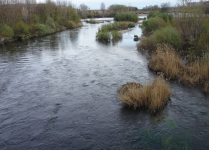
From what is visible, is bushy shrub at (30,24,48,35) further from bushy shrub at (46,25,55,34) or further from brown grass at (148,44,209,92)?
brown grass at (148,44,209,92)

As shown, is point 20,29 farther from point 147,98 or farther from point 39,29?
point 147,98

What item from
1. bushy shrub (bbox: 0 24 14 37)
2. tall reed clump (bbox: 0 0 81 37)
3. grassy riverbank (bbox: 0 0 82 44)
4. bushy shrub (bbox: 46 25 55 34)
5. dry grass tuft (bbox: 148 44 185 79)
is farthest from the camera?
bushy shrub (bbox: 46 25 55 34)

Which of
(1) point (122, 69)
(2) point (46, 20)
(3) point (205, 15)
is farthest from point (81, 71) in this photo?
(2) point (46, 20)

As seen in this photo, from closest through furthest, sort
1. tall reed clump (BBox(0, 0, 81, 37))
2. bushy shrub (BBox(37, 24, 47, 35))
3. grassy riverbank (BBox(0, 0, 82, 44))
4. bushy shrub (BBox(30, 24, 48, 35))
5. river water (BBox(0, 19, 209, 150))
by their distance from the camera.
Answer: river water (BBox(0, 19, 209, 150)), grassy riverbank (BBox(0, 0, 82, 44)), tall reed clump (BBox(0, 0, 81, 37)), bushy shrub (BBox(30, 24, 48, 35)), bushy shrub (BBox(37, 24, 47, 35))

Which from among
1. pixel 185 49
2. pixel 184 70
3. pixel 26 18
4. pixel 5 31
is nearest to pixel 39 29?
pixel 26 18

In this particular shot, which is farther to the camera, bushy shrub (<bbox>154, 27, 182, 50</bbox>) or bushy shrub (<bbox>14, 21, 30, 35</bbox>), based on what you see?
bushy shrub (<bbox>14, 21, 30, 35</bbox>)

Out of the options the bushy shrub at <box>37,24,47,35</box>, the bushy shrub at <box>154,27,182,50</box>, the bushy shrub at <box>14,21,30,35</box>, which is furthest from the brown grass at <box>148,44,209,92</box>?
the bushy shrub at <box>37,24,47,35</box>

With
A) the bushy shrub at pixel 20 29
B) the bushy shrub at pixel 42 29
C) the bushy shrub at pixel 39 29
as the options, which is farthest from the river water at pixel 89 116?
the bushy shrub at pixel 42 29

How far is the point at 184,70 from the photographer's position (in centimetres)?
1090

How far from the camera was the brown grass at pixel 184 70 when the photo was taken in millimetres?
9789

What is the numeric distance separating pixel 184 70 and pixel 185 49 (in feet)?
18.2

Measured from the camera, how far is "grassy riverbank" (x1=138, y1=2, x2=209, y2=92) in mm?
10102

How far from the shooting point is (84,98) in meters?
8.88

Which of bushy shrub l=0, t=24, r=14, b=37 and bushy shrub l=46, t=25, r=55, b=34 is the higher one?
bushy shrub l=46, t=25, r=55, b=34
